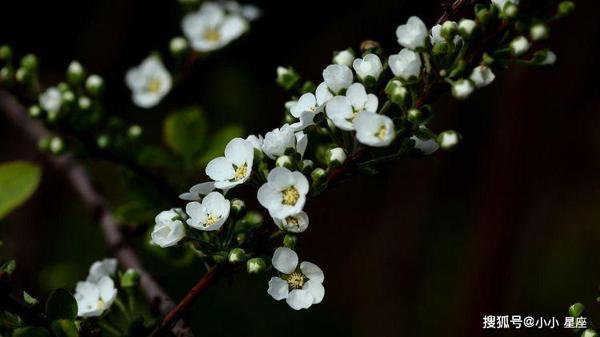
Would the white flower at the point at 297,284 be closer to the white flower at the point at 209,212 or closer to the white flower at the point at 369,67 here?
the white flower at the point at 209,212

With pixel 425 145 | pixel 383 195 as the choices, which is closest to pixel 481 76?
pixel 425 145

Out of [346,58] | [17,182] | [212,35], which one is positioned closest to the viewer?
[346,58]

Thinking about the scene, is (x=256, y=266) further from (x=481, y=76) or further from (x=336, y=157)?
A: (x=481, y=76)

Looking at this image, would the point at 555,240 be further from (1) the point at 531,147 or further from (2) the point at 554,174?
(1) the point at 531,147

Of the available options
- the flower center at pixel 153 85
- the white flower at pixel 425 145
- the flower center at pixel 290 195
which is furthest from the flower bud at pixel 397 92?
→ the flower center at pixel 153 85

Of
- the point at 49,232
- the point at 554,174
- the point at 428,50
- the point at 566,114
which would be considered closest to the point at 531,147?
the point at 566,114

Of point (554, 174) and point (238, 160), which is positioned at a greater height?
point (238, 160)
